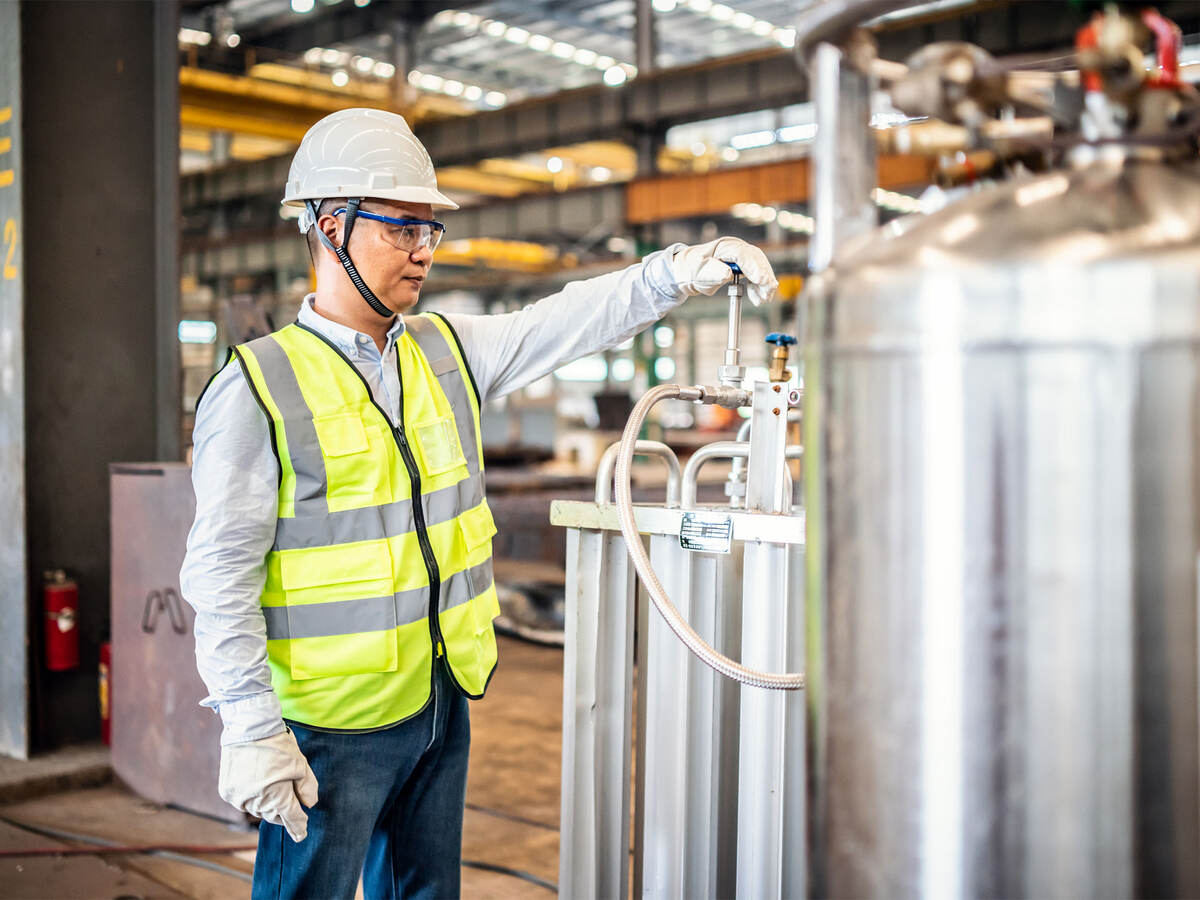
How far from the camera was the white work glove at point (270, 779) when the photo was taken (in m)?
1.66

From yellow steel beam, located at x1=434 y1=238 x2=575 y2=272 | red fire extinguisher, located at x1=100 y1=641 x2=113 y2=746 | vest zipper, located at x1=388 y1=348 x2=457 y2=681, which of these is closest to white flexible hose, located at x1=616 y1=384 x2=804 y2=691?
vest zipper, located at x1=388 y1=348 x2=457 y2=681

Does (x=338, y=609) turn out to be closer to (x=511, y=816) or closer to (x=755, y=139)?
(x=511, y=816)

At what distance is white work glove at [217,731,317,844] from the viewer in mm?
1661

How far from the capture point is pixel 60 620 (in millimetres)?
3957

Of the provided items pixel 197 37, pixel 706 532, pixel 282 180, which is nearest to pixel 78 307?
pixel 706 532

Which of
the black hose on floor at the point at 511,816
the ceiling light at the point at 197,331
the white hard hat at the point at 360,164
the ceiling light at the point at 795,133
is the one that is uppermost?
the ceiling light at the point at 795,133

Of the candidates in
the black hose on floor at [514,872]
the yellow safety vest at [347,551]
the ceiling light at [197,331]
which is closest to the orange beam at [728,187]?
the black hose on floor at [514,872]

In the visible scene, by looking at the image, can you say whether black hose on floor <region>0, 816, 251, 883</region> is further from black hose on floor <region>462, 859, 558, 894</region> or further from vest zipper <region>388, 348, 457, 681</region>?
vest zipper <region>388, 348, 457, 681</region>

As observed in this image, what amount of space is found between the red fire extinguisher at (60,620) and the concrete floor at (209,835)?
46 cm

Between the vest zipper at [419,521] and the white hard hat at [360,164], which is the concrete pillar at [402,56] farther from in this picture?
the vest zipper at [419,521]

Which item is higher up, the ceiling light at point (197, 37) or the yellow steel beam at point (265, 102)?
the ceiling light at point (197, 37)

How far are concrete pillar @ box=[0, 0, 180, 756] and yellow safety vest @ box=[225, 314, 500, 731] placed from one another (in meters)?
2.53

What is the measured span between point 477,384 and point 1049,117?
3.94 ft

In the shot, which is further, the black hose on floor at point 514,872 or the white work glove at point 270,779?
the black hose on floor at point 514,872
